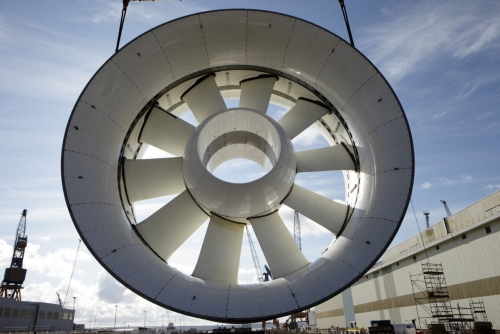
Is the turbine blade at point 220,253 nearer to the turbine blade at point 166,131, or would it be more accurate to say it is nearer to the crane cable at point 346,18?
the turbine blade at point 166,131

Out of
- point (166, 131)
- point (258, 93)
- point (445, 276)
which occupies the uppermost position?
point (258, 93)

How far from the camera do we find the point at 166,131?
8.79m

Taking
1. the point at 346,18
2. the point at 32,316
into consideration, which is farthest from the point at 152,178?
the point at 32,316

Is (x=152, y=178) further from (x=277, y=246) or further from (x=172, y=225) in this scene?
(x=277, y=246)

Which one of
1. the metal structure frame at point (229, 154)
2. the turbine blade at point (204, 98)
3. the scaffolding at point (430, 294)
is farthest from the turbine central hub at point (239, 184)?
the scaffolding at point (430, 294)

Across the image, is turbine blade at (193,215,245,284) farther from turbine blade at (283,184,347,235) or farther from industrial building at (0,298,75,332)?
industrial building at (0,298,75,332)

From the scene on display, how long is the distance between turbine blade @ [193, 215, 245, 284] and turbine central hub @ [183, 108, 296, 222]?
0.28 m

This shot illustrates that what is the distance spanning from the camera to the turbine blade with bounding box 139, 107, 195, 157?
8.71 m

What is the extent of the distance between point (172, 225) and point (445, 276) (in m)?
18.1

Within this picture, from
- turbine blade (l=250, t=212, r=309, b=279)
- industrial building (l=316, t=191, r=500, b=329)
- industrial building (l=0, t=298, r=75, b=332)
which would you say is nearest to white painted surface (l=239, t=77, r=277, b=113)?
turbine blade (l=250, t=212, r=309, b=279)

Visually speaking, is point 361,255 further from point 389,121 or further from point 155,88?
point 155,88

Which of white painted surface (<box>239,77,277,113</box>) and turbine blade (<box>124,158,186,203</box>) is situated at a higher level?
white painted surface (<box>239,77,277,113</box>)

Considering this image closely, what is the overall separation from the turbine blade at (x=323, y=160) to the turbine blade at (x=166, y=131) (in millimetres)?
2841

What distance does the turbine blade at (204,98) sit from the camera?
8930mm
